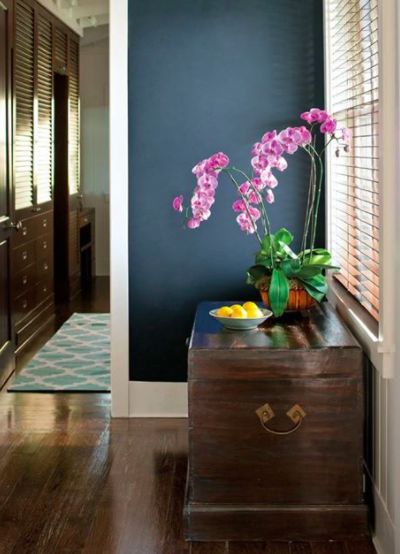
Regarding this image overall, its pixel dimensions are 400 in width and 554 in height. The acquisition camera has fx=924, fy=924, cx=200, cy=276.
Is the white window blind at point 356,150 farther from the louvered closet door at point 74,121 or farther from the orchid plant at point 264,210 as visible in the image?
the louvered closet door at point 74,121

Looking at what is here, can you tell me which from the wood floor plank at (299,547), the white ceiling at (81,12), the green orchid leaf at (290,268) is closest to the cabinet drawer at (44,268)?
the white ceiling at (81,12)

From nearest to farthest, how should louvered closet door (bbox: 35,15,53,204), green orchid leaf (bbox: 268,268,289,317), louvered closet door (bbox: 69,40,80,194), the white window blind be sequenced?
the white window blind
green orchid leaf (bbox: 268,268,289,317)
louvered closet door (bbox: 35,15,53,204)
louvered closet door (bbox: 69,40,80,194)

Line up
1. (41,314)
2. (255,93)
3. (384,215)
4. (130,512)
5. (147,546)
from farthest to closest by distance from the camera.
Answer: (41,314), (255,93), (130,512), (147,546), (384,215)

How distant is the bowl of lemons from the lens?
330 cm

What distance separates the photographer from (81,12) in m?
8.93

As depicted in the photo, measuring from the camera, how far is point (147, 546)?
118 inches

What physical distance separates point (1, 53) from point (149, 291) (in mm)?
1793

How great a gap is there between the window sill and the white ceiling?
15.7 feet

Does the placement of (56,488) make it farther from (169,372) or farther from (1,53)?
(1,53)

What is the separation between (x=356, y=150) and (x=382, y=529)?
1.48 meters

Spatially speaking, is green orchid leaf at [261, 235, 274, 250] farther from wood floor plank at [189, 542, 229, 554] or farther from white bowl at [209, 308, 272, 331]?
wood floor plank at [189, 542, 229, 554]

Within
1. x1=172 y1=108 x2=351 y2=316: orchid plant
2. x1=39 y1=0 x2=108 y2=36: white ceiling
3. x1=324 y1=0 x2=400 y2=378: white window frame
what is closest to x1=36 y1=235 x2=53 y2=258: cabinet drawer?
x1=39 y1=0 x2=108 y2=36: white ceiling

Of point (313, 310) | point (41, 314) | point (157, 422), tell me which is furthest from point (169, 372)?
point (41, 314)

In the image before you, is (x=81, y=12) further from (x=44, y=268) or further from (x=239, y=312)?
(x=239, y=312)
